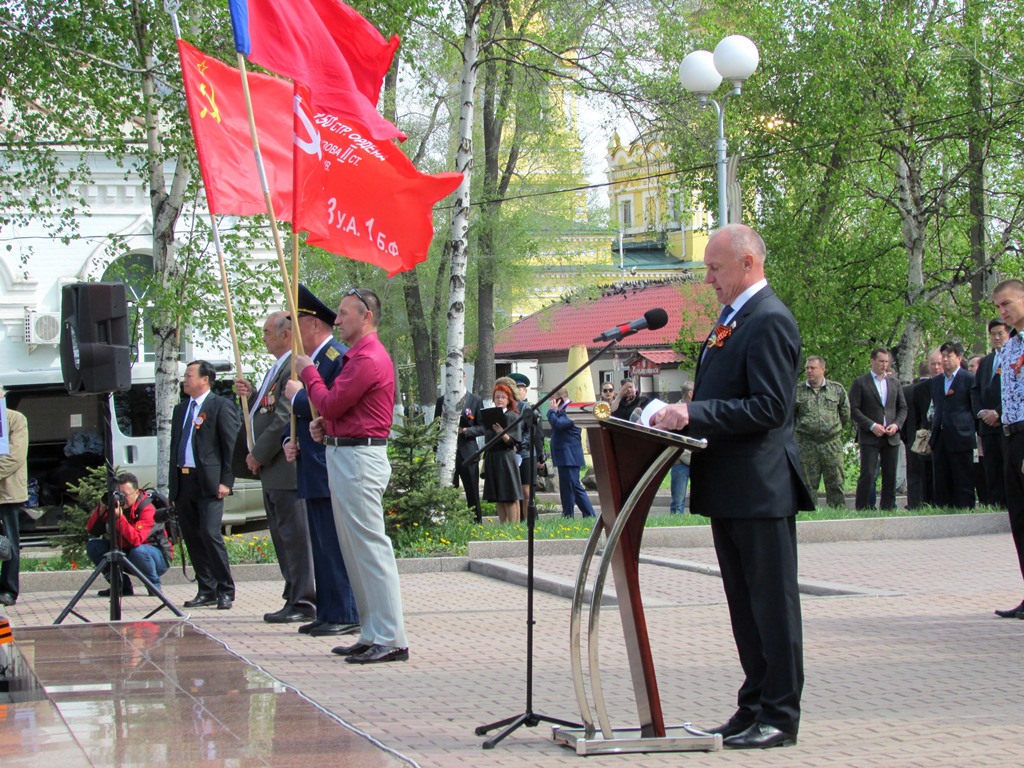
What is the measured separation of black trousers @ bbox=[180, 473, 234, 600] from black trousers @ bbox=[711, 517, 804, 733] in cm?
637

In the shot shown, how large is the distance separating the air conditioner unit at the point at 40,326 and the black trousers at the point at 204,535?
659 inches

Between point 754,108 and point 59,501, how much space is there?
44.7 ft

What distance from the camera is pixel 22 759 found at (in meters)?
5.74

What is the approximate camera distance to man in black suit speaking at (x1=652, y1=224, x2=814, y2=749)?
5.69 m

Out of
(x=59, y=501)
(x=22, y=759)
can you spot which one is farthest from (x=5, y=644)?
(x=59, y=501)

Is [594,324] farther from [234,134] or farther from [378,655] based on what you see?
[378,655]

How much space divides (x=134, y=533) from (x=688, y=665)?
628 centimetres

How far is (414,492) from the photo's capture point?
14352 mm

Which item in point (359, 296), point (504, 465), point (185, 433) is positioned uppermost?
point (359, 296)

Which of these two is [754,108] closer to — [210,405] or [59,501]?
[59,501]

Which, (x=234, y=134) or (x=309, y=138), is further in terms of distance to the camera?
(x=234, y=134)

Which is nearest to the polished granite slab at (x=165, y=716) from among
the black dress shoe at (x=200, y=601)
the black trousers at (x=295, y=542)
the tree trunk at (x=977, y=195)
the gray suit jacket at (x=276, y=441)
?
the black trousers at (x=295, y=542)

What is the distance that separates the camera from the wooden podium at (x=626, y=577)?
18.3ft

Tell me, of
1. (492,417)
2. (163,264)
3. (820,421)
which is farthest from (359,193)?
(820,421)
